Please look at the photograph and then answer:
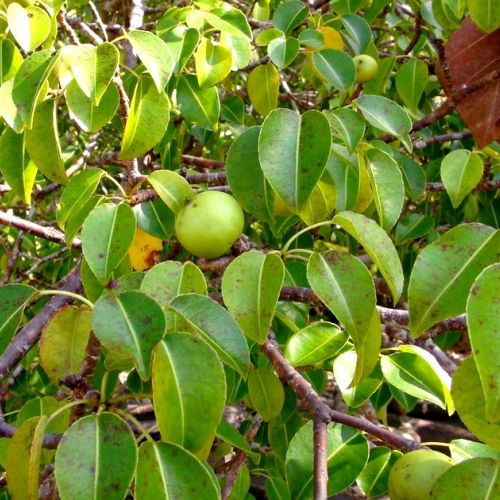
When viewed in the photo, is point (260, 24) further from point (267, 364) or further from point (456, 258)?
point (456, 258)

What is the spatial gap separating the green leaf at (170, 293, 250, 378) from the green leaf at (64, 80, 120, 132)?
40 cm

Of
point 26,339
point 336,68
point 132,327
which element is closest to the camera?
point 132,327

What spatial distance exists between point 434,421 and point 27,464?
3.06m

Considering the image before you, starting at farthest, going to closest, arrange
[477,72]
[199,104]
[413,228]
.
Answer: [413,228] → [477,72] → [199,104]

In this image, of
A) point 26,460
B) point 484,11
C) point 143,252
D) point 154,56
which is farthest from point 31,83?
point 484,11

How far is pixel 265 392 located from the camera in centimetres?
117

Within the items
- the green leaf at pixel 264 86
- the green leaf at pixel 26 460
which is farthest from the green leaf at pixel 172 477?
the green leaf at pixel 264 86

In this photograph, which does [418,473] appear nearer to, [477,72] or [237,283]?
[237,283]

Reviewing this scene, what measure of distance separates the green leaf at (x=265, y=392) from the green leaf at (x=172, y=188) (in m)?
0.34

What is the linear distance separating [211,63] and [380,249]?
0.63 metres

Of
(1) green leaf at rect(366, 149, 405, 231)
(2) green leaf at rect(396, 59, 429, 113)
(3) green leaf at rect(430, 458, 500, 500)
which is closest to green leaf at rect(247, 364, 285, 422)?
(1) green leaf at rect(366, 149, 405, 231)

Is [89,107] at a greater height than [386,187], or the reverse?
[89,107]

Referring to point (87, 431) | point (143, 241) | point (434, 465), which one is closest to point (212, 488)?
point (87, 431)

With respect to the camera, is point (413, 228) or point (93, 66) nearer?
point (93, 66)
